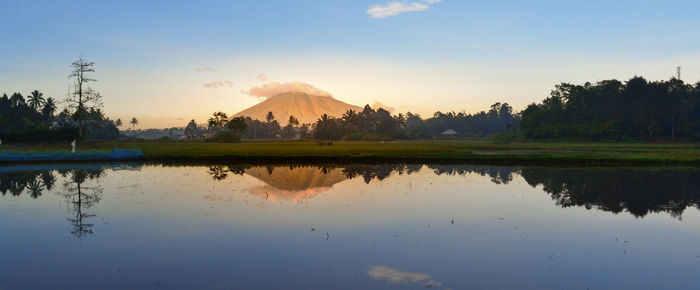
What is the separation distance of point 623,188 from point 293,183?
16.7 metres

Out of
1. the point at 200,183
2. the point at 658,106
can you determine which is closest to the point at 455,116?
the point at 658,106

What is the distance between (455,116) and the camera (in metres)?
159

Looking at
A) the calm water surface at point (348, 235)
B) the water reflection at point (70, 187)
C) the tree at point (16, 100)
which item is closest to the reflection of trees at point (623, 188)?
the calm water surface at point (348, 235)

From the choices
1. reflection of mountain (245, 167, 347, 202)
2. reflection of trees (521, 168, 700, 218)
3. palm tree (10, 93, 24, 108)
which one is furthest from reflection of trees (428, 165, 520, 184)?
palm tree (10, 93, 24, 108)

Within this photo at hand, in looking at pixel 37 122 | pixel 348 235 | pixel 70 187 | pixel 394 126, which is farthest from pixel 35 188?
pixel 394 126

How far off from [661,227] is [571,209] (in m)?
2.93

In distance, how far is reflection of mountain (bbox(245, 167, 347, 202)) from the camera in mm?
17703

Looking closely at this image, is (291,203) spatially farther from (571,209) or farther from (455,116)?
(455,116)

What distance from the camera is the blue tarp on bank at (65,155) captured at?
32906 mm

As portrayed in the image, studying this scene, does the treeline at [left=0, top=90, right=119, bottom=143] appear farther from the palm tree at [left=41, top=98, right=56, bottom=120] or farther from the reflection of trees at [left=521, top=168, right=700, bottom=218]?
the reflection of trees at [left=521, top=168, right=700, bottom=218]

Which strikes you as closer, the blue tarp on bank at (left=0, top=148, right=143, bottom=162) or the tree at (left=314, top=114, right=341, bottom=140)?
the blue tarp on bank at (left=0, top=148, right=143, bottom=162)

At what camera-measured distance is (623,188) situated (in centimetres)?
1939

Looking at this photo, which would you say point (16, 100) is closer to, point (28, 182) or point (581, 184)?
point (28, 182)

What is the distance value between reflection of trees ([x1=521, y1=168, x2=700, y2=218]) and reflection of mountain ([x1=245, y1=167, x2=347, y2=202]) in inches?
426
